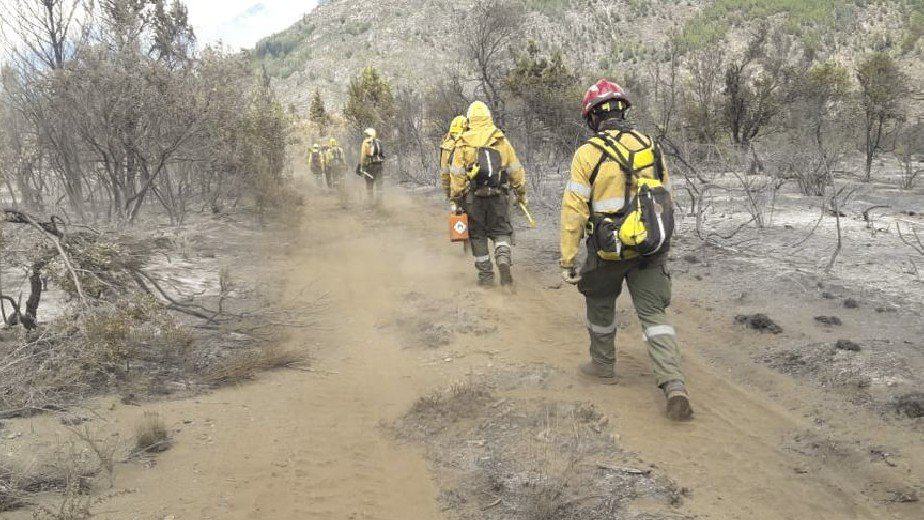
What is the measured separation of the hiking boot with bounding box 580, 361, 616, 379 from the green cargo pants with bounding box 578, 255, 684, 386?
0.04m

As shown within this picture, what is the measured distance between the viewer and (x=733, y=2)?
51312mm

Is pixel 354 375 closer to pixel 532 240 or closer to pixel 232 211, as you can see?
pixel 532 240

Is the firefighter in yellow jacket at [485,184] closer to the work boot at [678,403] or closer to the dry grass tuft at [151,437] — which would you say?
the work boot at [678,403]

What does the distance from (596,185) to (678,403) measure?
1.48 m

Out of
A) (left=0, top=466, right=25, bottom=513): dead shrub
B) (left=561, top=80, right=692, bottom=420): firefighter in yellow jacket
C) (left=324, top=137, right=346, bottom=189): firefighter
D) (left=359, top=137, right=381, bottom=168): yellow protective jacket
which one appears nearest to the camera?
(left=0, top=466, right=25, bottom=513): dead shrub

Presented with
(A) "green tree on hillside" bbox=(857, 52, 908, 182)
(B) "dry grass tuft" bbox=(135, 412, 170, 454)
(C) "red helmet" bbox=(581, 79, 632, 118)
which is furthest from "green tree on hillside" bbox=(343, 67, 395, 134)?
(B) "dry grass tuft" bbox=(135, 412, 170, 454)

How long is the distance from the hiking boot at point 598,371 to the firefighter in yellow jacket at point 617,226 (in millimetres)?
421

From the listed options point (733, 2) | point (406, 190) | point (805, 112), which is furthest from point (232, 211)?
point (733, 2)

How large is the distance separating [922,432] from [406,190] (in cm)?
1602

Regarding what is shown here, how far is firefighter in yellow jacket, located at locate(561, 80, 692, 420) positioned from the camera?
3893 mm

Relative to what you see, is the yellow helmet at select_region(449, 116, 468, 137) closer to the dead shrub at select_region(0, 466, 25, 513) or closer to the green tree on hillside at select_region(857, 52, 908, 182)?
the dead shrub at select_region(0, 466, 25, 513)

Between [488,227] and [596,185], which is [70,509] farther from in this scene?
[488,227]

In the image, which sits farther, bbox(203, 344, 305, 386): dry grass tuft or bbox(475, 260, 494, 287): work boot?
bbox(475, 260, 494, 287): work boot

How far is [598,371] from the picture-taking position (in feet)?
14.7
